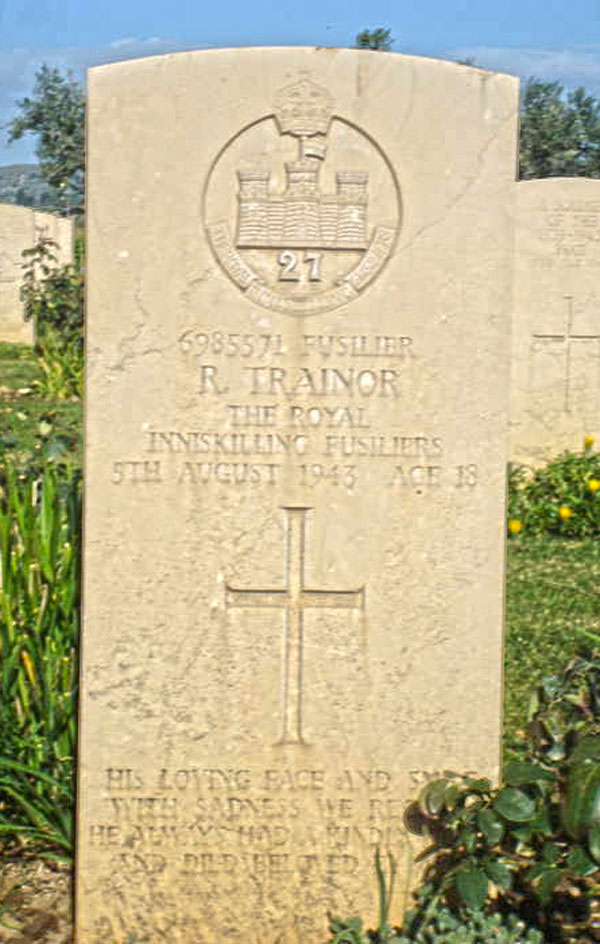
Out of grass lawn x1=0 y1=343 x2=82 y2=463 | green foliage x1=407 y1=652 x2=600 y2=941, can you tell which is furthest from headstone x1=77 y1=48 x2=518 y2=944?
grass lawn x1=0 y1=343 x2=82 y2=463

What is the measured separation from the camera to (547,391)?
8.45 m

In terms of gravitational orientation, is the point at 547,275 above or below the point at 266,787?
above

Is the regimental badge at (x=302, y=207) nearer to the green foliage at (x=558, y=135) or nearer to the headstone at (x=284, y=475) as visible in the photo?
the headstone at (x=284, y=475)

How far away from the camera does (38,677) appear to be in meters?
3.84

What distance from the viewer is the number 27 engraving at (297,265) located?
3.26 metres

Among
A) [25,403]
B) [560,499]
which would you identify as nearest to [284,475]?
[560,499]

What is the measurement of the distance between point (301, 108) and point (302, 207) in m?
0.22

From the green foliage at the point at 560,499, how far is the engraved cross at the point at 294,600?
465 cm

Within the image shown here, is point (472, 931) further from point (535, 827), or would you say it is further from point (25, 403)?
point (25, 403)

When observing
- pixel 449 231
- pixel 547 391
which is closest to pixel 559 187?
pixel 547 391

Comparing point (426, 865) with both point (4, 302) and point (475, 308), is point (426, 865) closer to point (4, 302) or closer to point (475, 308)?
point (475, 308)

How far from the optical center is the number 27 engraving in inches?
128

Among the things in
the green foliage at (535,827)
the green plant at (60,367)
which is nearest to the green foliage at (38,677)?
the green foliage at (535,827)

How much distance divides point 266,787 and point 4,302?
1400cm
